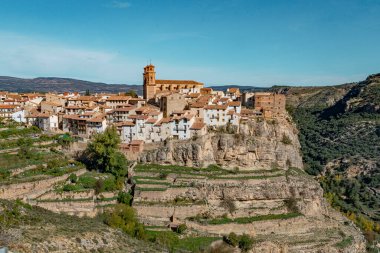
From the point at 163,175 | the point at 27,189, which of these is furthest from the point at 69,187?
the point at 163,175

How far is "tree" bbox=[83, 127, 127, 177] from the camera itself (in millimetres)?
42188

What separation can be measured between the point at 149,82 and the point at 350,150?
4053cm

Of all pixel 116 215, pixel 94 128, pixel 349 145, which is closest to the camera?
pixel 116 215

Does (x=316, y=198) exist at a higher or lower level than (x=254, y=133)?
lower

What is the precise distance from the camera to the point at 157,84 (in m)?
60.7

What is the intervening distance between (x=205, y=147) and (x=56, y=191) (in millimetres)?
16787

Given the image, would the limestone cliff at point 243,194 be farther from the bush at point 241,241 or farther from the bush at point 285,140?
the bush at point 241,241

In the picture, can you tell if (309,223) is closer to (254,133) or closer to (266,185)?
(266,185)

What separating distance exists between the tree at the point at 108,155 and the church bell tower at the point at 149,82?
14.0 meters

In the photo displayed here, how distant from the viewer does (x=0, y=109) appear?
171 feet

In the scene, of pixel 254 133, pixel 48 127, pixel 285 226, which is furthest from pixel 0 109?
pixel 285 226

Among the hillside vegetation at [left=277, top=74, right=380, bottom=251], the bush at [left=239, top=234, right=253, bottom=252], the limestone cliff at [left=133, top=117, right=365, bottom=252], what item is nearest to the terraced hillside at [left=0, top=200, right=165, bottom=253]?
the limestone cliff at [left=133, top=117, right=365, bottom=252]

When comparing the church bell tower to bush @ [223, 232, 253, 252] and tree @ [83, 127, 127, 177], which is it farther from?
bush @ [223, 232, 253, 252]

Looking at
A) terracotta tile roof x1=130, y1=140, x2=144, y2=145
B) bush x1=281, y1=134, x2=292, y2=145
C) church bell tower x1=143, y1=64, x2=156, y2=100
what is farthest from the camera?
church bell tower x1=143, y1=64, x2=156, y2=100
